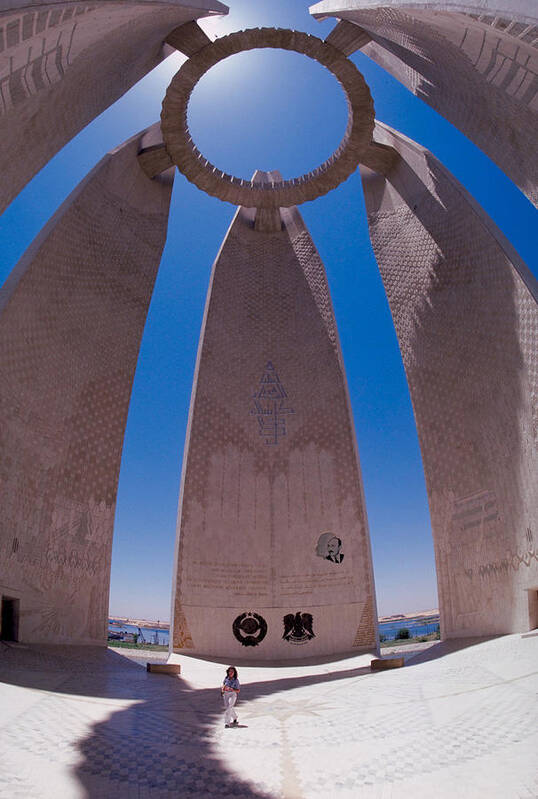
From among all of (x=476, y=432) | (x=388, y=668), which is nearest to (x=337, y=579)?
(x=388, y=668)

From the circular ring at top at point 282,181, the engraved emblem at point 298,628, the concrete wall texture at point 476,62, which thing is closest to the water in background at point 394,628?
the engraved emblem at point 298,628

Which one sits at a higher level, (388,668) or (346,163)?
(346,163)

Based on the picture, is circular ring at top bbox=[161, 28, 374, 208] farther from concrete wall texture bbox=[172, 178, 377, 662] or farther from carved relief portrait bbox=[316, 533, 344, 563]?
carved relief portrait bbox=[316, 533, 344, 563]

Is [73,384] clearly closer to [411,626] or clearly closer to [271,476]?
[271,476]

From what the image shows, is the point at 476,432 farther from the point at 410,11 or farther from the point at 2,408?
the point at 2,408

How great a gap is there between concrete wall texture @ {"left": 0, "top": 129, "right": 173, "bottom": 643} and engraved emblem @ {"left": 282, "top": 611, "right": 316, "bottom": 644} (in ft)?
10.8

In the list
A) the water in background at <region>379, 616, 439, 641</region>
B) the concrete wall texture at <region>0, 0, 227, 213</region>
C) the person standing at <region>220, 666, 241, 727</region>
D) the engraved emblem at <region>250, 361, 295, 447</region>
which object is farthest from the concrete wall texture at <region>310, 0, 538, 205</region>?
the water in background at <region>379, 616, 439, 641</region>

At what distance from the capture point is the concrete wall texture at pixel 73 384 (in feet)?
26.7

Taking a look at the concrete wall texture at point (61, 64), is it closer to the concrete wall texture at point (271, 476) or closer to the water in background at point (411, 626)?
the concrete wall texture at point (271, 476)

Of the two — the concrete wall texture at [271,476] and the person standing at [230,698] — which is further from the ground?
the concrete wall texture at [271,476]

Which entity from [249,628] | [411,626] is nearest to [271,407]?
[249,628]

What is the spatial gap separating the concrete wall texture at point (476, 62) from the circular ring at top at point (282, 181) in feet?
2.21

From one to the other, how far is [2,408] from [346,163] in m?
6.99

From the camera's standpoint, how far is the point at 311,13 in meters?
8.45
